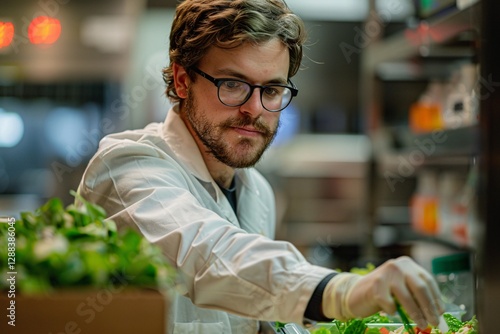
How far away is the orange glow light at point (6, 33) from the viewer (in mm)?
4695

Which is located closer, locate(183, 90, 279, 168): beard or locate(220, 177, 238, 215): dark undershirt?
locate(183, 90, 279, 168): beard

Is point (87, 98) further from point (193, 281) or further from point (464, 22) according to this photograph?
point (193, 281)

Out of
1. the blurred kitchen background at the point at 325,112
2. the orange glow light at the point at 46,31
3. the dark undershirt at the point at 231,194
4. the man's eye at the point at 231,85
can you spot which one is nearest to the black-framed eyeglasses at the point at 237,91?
the man's eye at the point at 231,85

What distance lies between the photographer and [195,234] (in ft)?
4.49

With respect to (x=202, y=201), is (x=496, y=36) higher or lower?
higher

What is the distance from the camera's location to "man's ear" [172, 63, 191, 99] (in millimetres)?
1986

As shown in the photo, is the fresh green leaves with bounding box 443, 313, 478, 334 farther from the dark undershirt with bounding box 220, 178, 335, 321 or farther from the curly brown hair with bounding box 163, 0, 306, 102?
the curly brown hair with bounding box 163, 0, 306, 102

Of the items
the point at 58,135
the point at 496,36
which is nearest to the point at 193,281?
the point at 496,36

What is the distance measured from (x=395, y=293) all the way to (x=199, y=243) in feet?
1.33

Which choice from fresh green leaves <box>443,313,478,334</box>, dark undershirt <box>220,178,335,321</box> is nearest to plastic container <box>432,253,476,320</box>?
fresh green leaves <box>443,313,478,334</box>

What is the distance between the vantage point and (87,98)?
15.4 ft

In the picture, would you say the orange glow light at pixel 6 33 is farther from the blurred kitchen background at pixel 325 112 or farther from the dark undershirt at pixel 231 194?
the dark undershirt at pixel 231 194

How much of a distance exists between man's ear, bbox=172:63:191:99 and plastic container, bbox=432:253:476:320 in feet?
3.08

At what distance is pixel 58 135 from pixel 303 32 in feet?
9.81
